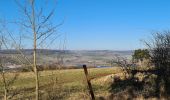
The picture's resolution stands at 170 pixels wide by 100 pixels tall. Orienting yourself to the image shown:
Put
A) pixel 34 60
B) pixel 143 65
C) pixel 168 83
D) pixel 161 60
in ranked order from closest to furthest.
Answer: pixel 34 60 < pixel 168 83 < pixel 161 60 < pixel 143 65

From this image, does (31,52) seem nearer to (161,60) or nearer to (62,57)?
(62,57)

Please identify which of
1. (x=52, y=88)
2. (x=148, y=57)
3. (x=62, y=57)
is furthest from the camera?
(x=148, y=57)

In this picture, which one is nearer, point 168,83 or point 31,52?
point 31,52

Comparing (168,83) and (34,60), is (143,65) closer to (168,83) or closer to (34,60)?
(168,83)

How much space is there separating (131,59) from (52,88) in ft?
38.4

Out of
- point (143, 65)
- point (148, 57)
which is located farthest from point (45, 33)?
point (143, 65)

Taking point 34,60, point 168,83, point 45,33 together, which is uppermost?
point 45,33

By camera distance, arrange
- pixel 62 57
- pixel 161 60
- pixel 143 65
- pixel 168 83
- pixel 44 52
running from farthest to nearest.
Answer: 1. pixel 143 65
2. pixel 161 60
3. pixel 168 83
4. pixel 62 57
5. pixel 44 52

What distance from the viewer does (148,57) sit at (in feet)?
87.6

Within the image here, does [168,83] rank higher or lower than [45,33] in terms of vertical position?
lower

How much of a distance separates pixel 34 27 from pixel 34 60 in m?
1.04

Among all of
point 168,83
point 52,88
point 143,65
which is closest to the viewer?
point 52,88

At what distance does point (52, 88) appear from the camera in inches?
673

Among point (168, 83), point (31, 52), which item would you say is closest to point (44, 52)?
point (31, 52)
